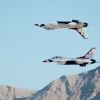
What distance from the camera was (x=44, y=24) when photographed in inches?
7854

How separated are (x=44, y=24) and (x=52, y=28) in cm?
478

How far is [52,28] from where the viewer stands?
199875mm
